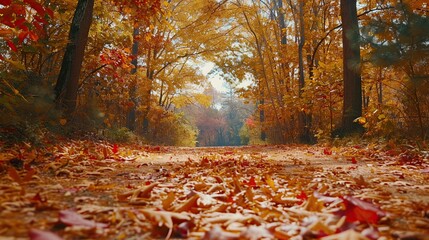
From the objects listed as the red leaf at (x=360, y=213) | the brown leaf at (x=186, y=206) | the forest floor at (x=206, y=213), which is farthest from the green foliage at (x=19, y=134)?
the red leaf at (x=360, y=213)

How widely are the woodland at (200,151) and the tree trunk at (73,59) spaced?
2cm

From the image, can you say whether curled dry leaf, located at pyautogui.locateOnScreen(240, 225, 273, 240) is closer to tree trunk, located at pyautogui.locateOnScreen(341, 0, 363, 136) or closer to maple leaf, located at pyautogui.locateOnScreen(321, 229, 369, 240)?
maple leaf, located at pyautogui.locateOnScreen(321, 229, 369, 240)

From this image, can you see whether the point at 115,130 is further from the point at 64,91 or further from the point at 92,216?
the point at 92,216

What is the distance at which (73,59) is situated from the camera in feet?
18.3

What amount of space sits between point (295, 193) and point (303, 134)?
8.35 m

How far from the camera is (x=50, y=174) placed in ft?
7.35

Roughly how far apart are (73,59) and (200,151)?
3281 mm

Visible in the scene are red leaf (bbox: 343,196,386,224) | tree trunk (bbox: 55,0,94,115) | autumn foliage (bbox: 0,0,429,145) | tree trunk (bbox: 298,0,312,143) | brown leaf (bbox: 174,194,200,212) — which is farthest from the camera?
tree trunk (bbox: 298,0,312,143)

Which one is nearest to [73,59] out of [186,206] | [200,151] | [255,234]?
[200,151]

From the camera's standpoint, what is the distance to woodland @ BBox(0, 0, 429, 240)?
1115 millimetres

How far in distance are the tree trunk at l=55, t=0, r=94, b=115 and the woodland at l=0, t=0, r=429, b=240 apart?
0.08 feet

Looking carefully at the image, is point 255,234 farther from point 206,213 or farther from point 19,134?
point 19,134

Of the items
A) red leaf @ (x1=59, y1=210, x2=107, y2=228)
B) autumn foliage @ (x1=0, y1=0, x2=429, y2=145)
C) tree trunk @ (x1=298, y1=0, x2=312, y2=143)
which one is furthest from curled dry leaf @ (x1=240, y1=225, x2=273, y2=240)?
tree trunk @ (x1=298, y1=0, x2=312, y2=143)

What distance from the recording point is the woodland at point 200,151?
1.12m
